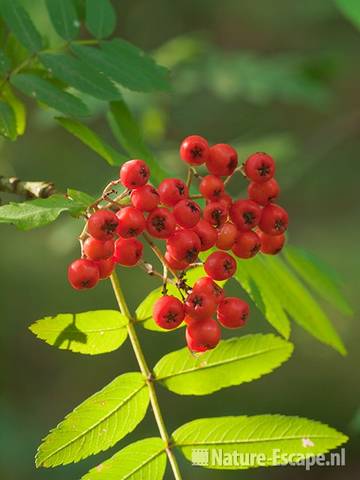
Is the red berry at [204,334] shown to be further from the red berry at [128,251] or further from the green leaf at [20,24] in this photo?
the green leaf at [20,24]

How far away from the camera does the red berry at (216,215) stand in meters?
1.39

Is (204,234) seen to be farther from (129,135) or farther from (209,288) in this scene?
(129,135)

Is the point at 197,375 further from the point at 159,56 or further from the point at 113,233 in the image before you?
the point at 159,56

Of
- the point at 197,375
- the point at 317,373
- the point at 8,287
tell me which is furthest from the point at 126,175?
the point at 317,373

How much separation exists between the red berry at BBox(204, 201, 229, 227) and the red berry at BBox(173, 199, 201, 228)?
1.9 inches

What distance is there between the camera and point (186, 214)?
1.33 metres

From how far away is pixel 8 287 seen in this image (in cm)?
617

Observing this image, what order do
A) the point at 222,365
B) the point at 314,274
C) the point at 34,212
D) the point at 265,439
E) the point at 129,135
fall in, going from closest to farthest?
the point at 34,212 → the point at 265,439 → the point at 222,365 → the point at 129,135 → the point at 314,274

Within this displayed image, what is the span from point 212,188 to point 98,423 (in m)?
0.50

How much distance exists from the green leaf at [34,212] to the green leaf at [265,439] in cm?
54

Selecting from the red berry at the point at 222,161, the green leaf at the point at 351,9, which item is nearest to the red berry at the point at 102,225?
the red berry at the point at 222,161

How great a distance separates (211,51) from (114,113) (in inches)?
83.1

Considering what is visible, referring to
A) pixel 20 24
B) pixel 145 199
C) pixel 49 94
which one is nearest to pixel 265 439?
pixel 145 199

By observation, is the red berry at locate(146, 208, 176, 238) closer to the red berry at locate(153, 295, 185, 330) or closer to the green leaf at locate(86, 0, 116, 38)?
the red berry at locate(153, 295, 185, 330)
